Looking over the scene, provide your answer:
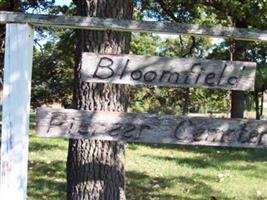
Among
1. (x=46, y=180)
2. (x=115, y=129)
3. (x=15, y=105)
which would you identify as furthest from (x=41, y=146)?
(x=115, y=129)

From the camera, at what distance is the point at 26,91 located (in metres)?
3.95

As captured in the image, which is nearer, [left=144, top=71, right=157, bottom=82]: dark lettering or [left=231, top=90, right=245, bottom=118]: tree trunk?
[left=144, top=71, right=157, bottom=82]: dark lettering

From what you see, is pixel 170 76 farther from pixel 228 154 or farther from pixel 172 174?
pixel 228 154

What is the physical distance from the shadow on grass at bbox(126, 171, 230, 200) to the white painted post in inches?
118

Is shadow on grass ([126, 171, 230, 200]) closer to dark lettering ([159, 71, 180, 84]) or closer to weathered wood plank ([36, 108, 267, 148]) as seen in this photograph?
weathered wood plank ([36, 108, 267, 148])

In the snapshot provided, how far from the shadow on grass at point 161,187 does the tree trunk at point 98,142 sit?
193cm

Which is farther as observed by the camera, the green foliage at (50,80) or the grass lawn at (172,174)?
the green foliage at (50,80)

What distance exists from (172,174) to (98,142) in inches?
150

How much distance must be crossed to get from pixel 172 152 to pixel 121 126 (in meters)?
7.82

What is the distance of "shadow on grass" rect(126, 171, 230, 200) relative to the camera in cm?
697

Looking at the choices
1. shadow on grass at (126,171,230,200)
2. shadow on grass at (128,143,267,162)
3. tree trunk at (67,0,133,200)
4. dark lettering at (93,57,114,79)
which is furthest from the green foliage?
dark lettering at (93,57,114,79)

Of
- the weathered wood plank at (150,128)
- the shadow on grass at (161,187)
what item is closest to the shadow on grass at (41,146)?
the shadow on grass at (161,187)

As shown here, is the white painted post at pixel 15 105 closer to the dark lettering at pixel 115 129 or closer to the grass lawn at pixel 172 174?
the dark lettering at pixel 115 129

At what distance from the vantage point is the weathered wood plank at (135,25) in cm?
390
